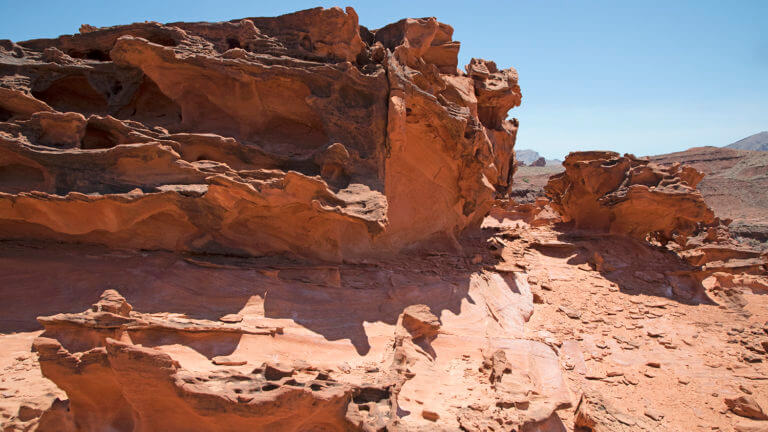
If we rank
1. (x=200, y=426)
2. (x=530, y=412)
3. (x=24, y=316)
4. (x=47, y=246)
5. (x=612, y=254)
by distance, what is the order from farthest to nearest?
(x=612, y=254) → (x=47, y=246) → (x=24, y=316) → (x=530, y=412) → (x=200, y=426)

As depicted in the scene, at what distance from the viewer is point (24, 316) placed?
4.76 meters

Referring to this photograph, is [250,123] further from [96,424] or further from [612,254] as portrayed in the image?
[612,254]

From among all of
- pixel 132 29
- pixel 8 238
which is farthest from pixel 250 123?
pixel 8 238

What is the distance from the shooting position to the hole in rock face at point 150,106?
22.8ft

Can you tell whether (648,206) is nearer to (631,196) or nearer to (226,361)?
(631,196)

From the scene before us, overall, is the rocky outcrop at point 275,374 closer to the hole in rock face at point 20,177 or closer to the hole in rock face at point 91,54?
the hole in rock face at point 20,177

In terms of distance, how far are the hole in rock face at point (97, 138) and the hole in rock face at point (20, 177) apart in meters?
0.68

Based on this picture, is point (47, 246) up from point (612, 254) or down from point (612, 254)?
up

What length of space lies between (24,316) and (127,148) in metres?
2.23

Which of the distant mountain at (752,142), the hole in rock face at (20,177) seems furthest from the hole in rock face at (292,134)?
the distant mountain at (752,142)

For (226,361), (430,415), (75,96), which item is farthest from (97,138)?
(430,415)

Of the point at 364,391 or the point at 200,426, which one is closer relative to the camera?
the point at 200,426

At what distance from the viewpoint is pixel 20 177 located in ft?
18.0

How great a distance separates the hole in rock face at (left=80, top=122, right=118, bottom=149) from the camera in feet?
19.3
